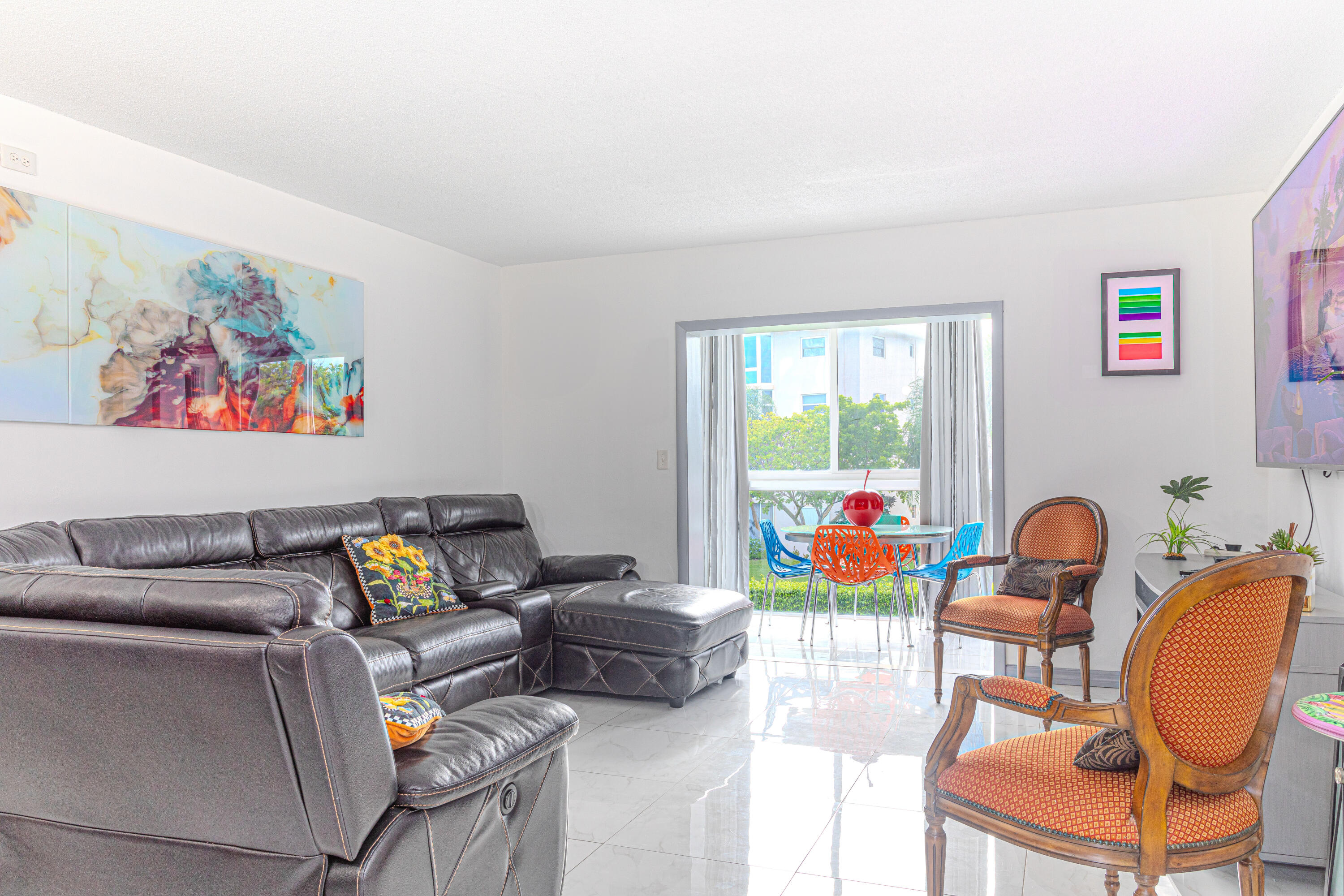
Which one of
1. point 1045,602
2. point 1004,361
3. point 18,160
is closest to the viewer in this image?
point 18,160

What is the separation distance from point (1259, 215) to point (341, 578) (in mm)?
4360

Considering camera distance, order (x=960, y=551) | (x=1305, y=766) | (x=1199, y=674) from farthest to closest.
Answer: (x=960, y=551), (x=1305, y=766), (x=1199, y=674)

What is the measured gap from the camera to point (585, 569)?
16.5 ft

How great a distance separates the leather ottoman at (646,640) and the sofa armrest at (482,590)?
27cm

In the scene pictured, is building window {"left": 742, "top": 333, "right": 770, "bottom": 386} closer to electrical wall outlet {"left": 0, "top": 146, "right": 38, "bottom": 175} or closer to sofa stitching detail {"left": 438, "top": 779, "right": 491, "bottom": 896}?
electrical wall outlet {"left": 0, "top": 146, "right": 38, "bottom": 175}

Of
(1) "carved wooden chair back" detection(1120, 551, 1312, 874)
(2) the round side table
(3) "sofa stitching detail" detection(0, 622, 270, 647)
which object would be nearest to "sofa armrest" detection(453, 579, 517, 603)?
(3) "sofa stitching detail" detection(0, 622, 270, 647)

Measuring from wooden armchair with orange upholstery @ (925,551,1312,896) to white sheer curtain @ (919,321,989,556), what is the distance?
4.76m

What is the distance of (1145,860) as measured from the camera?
65.6 inches

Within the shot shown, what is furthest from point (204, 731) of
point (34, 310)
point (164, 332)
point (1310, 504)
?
point (1310, 504)

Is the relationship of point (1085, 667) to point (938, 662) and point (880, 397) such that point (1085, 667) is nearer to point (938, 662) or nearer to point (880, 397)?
point (938, 662)

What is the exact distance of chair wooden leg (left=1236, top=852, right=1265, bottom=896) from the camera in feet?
5.75

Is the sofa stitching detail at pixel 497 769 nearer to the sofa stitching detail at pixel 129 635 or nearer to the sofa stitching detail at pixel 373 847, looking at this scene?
the sofa stitching detail at pixel 373 847

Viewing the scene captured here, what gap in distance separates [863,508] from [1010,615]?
1.74 m

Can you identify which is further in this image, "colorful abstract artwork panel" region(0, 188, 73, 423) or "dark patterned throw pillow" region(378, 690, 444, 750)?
"colorful abstract artwork panel" region(0, 188, 73, 423)
